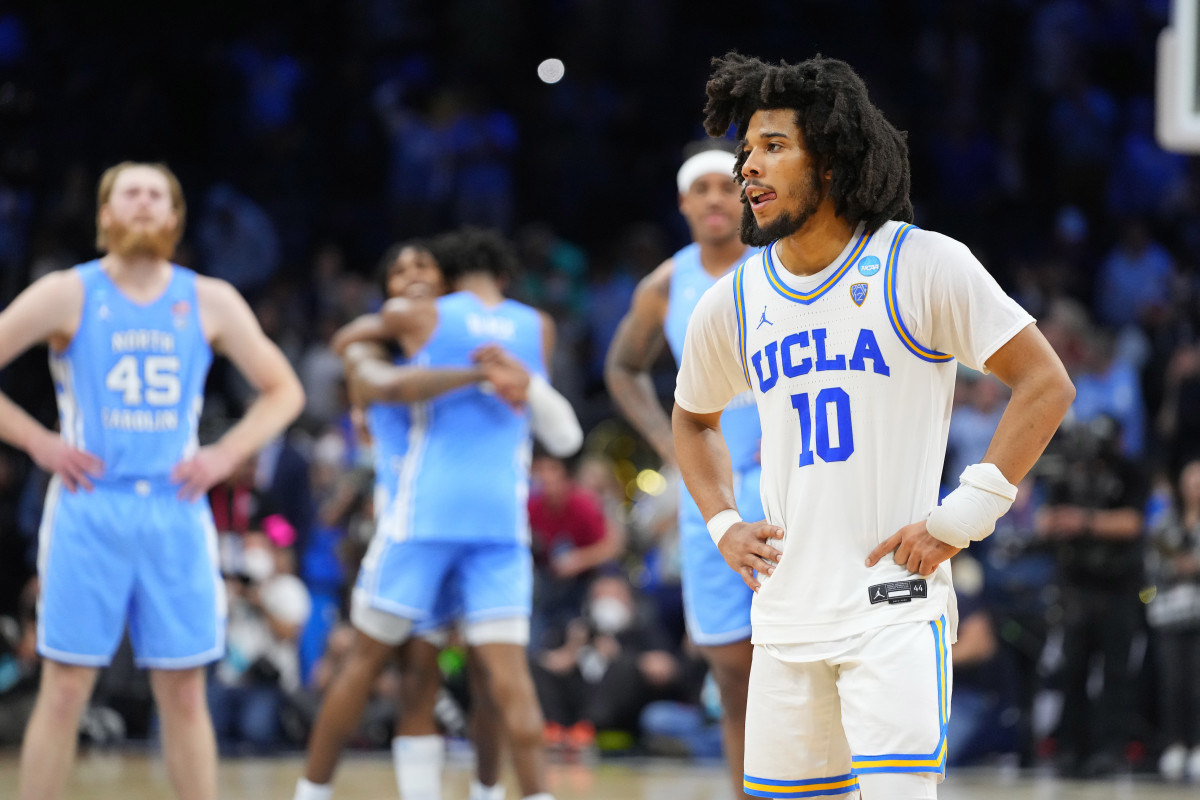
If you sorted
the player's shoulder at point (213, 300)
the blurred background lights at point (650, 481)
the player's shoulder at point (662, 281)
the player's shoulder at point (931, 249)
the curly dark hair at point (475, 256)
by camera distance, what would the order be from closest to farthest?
the player's shoulder at point (931, 249) → the player's shoulder at point (213, 300) → the player's shoulder at point (662, 281) → the curly dark hair at point (475, 256) → the blurred background lights at point (650, 481)

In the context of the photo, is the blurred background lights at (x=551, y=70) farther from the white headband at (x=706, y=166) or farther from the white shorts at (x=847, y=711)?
the white shorts at (x=847, y=711)

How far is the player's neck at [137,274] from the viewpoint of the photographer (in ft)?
17.1

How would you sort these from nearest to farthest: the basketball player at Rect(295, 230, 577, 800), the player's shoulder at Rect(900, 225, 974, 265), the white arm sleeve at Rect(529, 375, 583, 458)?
the player's shoulder at Rect(900, 225, 974, 265) < the basketball player at Rect(295, 230, 577, 800) < the white arm sleeve at Rect(529, 375, 583, 458)

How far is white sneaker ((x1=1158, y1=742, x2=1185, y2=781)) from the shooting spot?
9102 mm

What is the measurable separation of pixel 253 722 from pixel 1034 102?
34.7 ft

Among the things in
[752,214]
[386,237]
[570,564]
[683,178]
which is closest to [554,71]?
[386,237]

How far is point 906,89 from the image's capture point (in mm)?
16328

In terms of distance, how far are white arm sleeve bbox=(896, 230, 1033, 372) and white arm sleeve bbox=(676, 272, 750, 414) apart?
469 mm

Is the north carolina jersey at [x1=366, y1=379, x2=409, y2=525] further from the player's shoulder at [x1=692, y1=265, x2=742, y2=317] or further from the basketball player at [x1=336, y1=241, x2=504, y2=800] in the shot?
the player's shoulder at [x1=692, y1=265, x2=742, y2=317]

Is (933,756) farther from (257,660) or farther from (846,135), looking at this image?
(257,660)

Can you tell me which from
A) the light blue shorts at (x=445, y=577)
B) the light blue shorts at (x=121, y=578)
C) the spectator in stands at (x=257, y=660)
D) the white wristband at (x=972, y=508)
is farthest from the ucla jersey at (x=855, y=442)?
the spectator in stands at (x=257, y=660)

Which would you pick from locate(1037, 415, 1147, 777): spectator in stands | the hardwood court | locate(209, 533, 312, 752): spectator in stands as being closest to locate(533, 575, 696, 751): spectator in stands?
the hardwood court

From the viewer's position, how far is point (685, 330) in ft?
16.4

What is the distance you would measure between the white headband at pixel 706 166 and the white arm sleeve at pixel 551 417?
1162 mm
